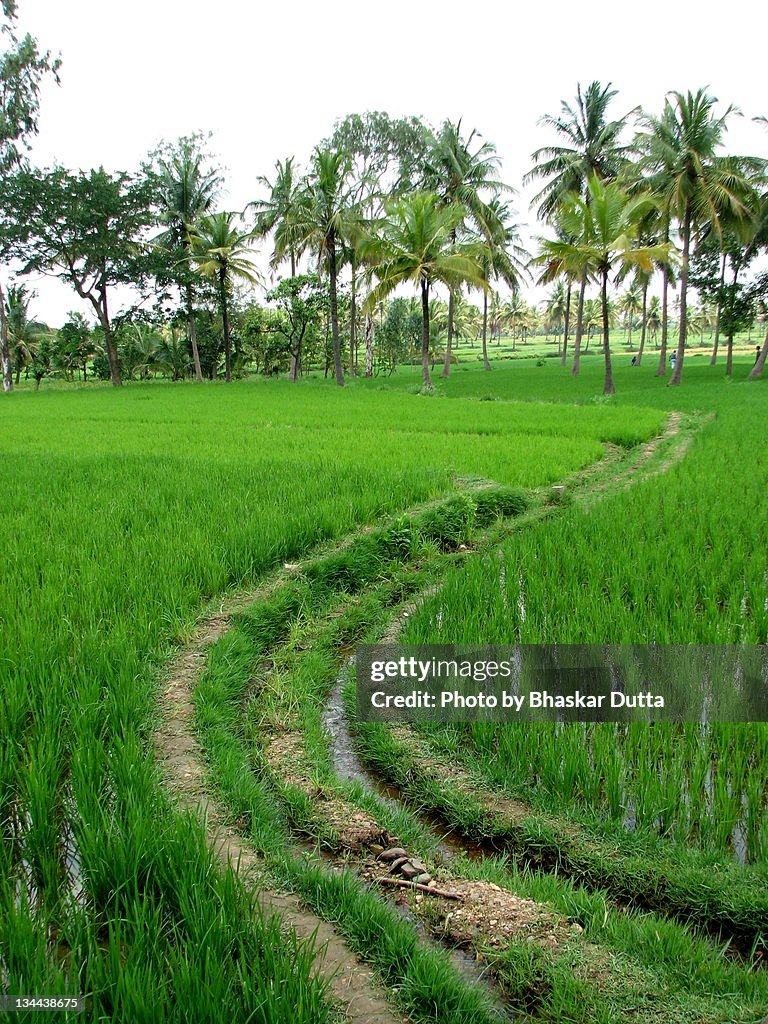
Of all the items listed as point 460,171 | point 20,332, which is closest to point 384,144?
point 460,171

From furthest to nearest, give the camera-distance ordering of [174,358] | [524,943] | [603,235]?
[174,358] < [603,235] < [524,943]

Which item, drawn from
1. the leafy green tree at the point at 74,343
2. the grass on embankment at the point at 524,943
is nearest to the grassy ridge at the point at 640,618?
the grass on embankment at the point at 524,943

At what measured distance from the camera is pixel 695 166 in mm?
21281

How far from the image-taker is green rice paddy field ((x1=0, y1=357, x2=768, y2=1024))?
5.45 feet

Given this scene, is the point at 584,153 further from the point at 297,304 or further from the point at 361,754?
the point at 361,754

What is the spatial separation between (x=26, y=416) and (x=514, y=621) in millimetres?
15733

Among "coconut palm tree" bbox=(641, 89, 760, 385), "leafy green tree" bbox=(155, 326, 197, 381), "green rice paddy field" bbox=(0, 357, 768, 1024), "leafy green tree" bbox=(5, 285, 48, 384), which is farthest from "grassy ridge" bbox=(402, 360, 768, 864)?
"leafy green tree" bbox=(5, 285, 48, 384)

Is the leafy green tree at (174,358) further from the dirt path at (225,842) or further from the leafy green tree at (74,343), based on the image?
the dirt path at (225,842)

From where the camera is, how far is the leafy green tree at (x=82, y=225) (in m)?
24.7

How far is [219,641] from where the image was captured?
366cm

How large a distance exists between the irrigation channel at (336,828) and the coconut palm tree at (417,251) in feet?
60.6

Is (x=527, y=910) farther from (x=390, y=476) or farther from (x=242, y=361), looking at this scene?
(x=242, y=361)

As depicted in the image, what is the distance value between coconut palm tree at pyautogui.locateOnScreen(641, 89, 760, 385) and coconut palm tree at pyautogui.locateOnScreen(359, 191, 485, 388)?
7096 mm

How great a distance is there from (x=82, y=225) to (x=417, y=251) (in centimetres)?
1388
